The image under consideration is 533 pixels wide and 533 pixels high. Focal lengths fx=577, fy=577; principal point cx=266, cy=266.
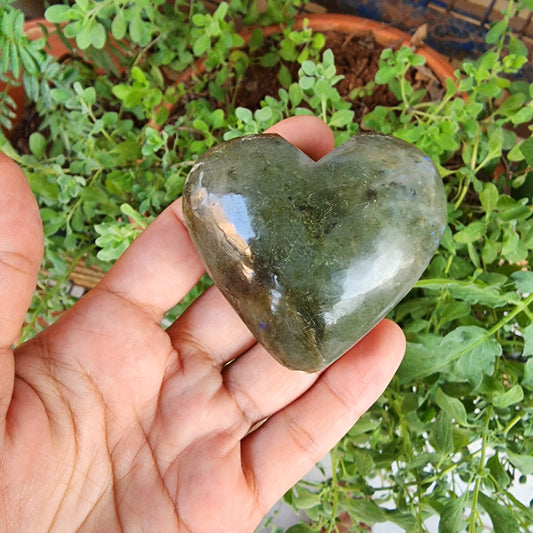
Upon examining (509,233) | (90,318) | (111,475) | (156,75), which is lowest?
(111,475)

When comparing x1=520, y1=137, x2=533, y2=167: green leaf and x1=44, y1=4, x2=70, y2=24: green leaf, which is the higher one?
x1=520, y1=137, x2=533, y2=167: green leaf

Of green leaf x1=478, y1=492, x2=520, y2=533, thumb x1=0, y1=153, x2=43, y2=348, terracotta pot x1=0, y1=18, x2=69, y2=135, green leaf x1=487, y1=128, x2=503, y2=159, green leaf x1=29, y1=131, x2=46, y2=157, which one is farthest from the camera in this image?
terracotta pot x1=0, y1=18, x2=69, y2=135

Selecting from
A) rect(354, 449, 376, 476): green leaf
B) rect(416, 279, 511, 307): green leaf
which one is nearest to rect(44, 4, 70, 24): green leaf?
rect(416, 279, 511, 307): green leaf

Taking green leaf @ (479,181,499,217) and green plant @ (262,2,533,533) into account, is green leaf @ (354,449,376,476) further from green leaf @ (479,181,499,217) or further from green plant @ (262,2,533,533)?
green leaf @ (479,181,499,217)

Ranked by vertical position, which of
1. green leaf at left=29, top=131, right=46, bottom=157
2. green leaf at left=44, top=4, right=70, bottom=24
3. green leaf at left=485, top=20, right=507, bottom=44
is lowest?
green leaf at left=29, top=131, right=46, bottom=157

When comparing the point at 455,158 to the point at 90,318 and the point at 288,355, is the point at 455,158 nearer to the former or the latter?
the point at 288,355

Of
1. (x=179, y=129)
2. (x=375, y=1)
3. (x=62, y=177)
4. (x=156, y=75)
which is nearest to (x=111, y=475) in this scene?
(x=62, y=177)
